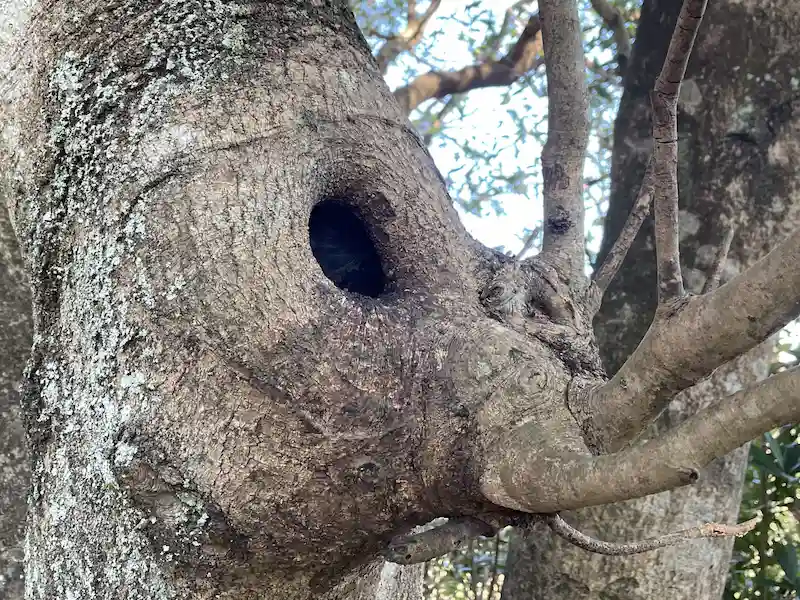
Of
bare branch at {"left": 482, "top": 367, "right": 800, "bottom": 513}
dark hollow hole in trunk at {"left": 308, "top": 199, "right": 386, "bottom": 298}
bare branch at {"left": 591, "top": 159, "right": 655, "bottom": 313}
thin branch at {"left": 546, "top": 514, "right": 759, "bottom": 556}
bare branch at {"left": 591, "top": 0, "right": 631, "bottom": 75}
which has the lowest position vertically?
thin branch at {"left": 546, "top": 514, "right": 759, "bottom": 556}

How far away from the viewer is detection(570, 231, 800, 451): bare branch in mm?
584

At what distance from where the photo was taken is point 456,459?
796 mm

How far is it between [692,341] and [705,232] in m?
Result: 0.83

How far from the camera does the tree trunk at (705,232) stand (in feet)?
4.33

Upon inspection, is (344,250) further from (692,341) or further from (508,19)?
(508,19)

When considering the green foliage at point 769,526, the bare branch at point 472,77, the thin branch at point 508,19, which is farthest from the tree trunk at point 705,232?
the thin branch at point 508,19

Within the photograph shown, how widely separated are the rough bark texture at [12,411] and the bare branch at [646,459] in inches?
33.9

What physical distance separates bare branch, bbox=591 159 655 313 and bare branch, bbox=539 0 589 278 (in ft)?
0.29

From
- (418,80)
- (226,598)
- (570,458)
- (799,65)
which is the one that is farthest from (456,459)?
(418,80)

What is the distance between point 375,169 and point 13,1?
570mm

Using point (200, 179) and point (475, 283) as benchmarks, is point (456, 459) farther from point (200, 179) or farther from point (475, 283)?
point (200, 179)

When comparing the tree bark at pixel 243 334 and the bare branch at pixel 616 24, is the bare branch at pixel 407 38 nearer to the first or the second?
the bare branch at pixel 616 24

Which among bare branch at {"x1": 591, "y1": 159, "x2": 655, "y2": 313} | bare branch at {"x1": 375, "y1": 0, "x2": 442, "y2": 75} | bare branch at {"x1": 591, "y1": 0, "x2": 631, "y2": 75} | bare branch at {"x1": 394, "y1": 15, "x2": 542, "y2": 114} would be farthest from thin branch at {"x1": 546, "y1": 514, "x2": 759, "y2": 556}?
bare branch at {"x1": 375, "y1": 0, "x2": 442, "y2": 75}

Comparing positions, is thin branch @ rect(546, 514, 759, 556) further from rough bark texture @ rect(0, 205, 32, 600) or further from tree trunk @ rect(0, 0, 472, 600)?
rough bark texture @ rect(0, 205, 32, 600)
